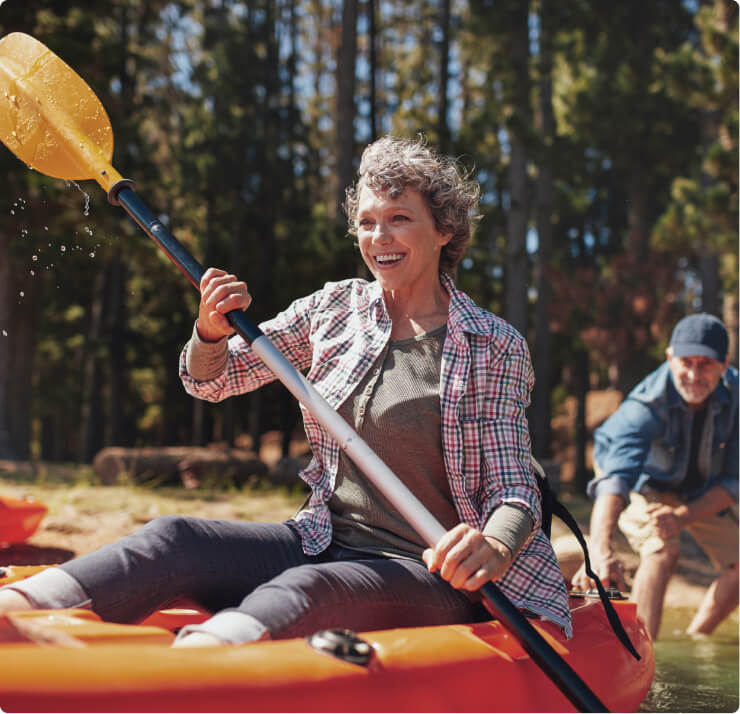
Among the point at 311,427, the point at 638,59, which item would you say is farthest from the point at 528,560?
the point at 638,59

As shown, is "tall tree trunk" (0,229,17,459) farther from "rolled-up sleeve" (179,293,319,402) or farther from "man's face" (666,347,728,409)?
"rolled-up sleeve" (179,293,319,402)

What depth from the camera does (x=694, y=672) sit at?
355 cm

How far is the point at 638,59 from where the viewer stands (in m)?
13.5

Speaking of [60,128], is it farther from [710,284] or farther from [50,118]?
[710,284]

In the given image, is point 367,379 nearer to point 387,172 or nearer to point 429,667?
point 387,172

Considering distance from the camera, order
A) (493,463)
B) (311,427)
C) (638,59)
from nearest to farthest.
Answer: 1. (493,463)
2. (311,427)
3. (638,59)

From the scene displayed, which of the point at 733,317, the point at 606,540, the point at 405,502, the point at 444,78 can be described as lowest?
the point at 606,540

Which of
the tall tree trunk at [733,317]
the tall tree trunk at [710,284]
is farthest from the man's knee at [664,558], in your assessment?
the tall tree trunk at [710,284]

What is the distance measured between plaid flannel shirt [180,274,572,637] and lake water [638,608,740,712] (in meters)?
1.15

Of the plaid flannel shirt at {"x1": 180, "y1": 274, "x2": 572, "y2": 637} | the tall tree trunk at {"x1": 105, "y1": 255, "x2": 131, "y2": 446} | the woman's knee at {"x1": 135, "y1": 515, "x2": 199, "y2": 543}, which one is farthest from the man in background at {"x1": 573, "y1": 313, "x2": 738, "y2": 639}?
the tall tree trunk at {"x1": 105, "y1": 255, "x2": 131, "y2": 446}

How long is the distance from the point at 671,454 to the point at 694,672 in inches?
34.6

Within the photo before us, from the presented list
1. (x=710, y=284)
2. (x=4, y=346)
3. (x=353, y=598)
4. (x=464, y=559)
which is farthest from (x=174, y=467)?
(x=710, y=284)

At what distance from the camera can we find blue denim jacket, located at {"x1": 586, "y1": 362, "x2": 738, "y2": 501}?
3.69 m

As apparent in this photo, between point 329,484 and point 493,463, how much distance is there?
40 centimetres
